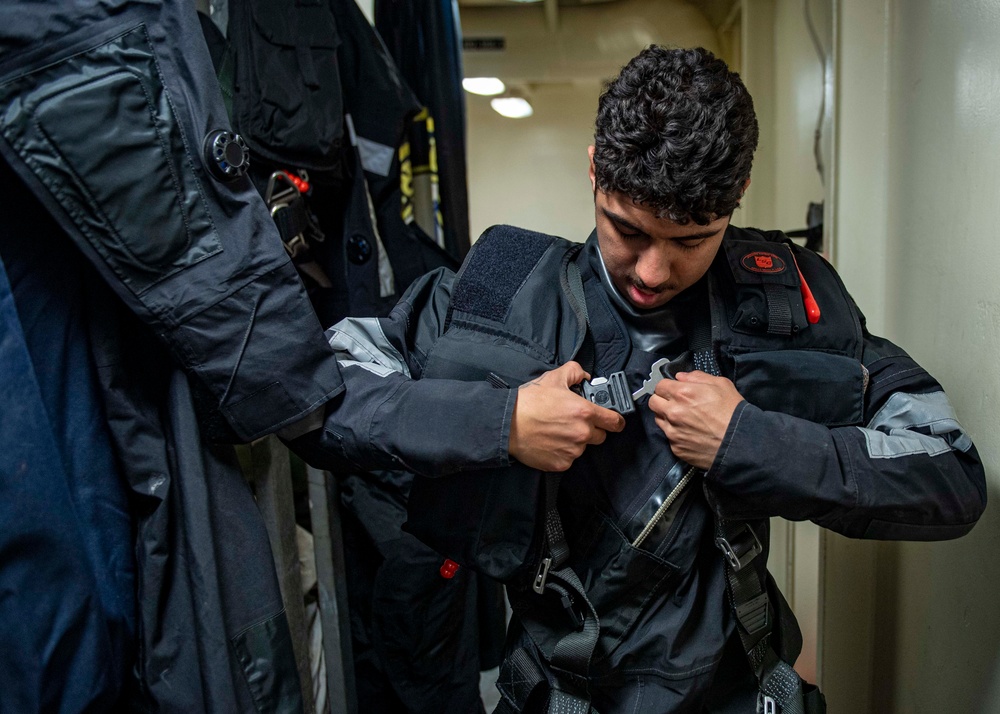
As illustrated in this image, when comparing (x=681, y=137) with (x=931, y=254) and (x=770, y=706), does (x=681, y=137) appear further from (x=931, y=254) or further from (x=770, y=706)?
(x=770, y=706)

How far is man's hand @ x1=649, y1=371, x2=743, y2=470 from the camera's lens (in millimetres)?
880

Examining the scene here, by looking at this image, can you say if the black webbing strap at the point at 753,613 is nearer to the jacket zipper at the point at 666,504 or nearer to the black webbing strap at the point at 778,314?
the jacket zipper at the point at 666,504

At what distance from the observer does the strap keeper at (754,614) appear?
97cm

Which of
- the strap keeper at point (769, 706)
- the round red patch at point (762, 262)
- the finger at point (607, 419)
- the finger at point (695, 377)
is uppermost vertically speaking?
the round red patch at point (762, 262)

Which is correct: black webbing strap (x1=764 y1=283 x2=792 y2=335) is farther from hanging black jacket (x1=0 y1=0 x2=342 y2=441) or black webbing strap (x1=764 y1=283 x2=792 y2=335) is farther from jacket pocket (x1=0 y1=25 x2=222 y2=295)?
jacket pocket (x1=0 y1=25 x2=222 y2=295)

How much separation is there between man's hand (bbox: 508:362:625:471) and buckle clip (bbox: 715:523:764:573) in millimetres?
239

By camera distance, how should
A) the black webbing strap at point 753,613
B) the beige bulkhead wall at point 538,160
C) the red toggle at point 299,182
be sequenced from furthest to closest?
1. the beige bulkhead wall at point 538,160
2. the red toggle at point 299,182
3. the black webbing strap at point 753,613

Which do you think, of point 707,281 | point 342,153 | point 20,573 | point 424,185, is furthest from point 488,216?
point 20,573

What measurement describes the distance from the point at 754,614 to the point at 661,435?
0.93 ft

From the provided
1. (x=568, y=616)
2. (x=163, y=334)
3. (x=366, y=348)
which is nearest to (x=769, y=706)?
(x=568, y=616)

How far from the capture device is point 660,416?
922 mm

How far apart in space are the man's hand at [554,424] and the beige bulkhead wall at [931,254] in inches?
25.0

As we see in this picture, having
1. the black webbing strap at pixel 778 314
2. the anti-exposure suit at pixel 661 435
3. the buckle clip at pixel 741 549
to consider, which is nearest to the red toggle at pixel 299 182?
the anti-exposure suit at pixel 661 435

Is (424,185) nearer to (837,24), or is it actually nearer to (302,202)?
(302,202)
